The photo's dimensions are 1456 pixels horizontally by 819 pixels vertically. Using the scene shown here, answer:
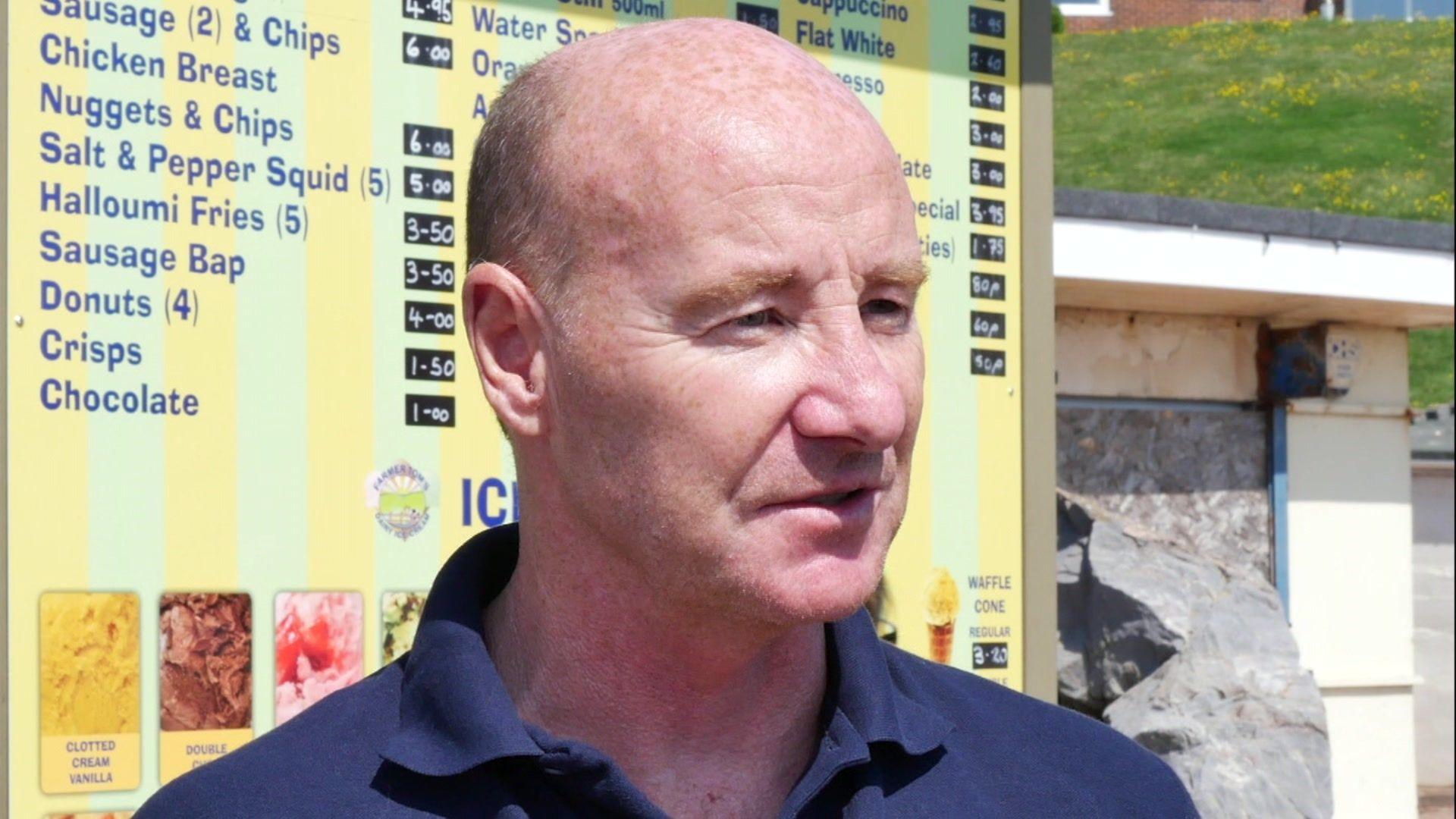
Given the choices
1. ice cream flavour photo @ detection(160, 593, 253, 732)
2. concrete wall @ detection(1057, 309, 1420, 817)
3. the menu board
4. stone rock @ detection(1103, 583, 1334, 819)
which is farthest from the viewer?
concrete wall @ detection(1057, 309, 1420, 817)

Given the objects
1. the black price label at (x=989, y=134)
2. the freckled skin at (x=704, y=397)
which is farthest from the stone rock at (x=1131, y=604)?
the freckled skin at (x=704, y=397)

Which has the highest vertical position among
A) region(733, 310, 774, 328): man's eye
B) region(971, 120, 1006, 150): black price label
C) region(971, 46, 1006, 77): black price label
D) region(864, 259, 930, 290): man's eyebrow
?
region(971, 46, 1006, 77): black price label

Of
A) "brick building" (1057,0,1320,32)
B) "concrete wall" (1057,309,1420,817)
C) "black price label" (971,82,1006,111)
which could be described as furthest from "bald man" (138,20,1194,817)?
"brick building" (1057,0,1320,32)

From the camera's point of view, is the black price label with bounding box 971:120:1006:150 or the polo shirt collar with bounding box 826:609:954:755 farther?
the black price label with bounding box 971:120:1006:150

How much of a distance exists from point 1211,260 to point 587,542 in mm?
5329

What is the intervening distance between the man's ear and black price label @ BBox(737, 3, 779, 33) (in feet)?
5.94

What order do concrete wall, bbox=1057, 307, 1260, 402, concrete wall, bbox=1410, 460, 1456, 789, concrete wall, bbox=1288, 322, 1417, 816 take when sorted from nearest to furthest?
concrete wall, bbox=1057, 307, 1260, 402
concrete wall, bbox=1288, 322, 1417, 816
concrete wall, bbox=1410, 460, 1456, 789

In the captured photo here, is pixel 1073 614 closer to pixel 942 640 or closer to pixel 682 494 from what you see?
pixel 942 640

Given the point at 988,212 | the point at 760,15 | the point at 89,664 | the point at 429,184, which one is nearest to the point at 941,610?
the point at 988,212

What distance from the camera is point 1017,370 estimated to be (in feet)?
12.6

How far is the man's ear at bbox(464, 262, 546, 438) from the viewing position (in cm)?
179

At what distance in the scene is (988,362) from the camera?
12.4 feet

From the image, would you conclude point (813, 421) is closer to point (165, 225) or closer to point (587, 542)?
point (587, 542)

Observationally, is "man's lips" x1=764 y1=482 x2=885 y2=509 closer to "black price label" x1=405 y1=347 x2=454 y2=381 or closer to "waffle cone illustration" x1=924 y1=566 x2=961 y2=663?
"black price label" x1=405 y1=347 x2=454 y2=381
